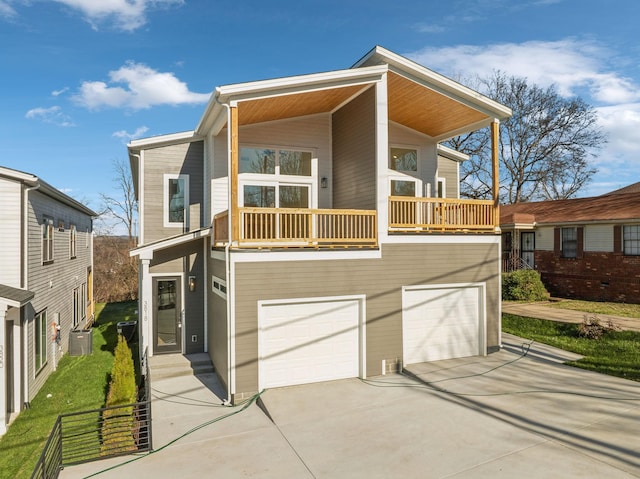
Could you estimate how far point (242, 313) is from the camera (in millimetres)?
7805

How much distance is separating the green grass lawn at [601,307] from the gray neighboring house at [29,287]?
16.2 meters

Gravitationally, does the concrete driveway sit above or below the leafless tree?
below

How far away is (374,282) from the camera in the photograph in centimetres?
891

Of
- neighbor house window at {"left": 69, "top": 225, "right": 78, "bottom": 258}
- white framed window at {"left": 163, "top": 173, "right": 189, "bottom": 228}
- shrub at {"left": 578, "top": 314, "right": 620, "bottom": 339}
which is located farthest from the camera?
neighbor house window at {"left": 69, "top": 225, "right": 78, "bottom": 258}

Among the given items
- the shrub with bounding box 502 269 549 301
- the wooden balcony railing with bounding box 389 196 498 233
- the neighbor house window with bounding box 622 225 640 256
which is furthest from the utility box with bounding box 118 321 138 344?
the neighbor house window with bounding box 622 225 640 256

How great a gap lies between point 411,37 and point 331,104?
10272mm

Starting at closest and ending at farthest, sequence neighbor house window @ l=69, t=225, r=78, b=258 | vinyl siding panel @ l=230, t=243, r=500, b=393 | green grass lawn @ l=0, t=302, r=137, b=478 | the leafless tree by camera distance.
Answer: green grass lawn @ l=0, t=302, r=137, b=478 < vinyl siding panel @ l=230, t=243, r=500, b=393 < neighbor house window @ l=69, t=225, r=78, b=258 < the leafless tree

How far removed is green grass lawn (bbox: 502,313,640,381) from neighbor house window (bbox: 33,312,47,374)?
41.2 feet

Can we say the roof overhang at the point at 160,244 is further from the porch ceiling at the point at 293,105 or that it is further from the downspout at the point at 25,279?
the porch ceiling at the point at 293,105

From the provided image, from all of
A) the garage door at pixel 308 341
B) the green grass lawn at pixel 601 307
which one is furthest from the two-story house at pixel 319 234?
the green grass lawn at pixel 601 307

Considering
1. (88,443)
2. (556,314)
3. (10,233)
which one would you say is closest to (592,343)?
(556,314)

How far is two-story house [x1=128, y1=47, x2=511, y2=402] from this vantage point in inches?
319

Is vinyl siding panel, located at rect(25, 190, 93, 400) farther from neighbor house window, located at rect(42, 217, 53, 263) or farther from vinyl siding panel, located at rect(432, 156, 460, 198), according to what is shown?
vinyl siding panel, located at rect(432, 156, 460, 198)

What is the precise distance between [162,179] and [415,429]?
8.74m
